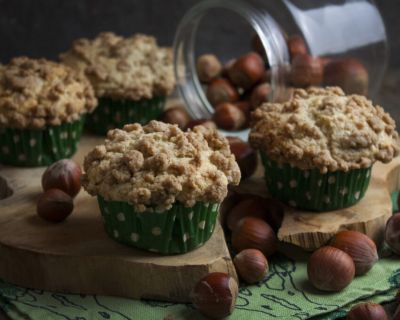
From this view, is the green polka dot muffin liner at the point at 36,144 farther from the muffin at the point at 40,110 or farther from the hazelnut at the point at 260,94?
the hazelnut at the point at 260,94

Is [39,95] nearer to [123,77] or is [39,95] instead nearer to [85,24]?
[123,77]

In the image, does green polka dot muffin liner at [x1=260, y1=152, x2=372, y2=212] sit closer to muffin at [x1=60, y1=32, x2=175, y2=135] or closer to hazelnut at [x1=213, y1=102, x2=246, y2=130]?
hazelnut at [x1=213, y1=102, x2=246, y2=130]

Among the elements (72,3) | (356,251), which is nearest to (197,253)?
(356,251)

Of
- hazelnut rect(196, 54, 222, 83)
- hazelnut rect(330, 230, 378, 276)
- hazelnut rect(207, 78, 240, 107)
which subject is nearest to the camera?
hazelnut rect(330, 230, 378, 276)

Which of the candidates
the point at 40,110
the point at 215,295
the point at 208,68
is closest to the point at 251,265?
the point at 215,295

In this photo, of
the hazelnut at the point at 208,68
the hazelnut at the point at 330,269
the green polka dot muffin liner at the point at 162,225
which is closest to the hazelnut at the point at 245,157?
the green polka dot muffin liner at the point at 162,225

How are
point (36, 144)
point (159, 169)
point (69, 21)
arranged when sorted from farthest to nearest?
1. point (69, 21)
2. point (36, 144)
3. point (159, 169)

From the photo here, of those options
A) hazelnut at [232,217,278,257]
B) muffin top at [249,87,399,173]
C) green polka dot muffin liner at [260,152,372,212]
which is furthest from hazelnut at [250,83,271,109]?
hazelnut at [232,217,278,257]
